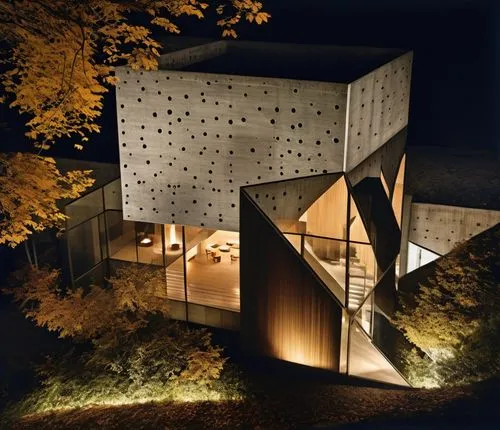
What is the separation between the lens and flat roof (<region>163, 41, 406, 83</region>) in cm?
1417

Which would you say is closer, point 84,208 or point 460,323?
point 460,323

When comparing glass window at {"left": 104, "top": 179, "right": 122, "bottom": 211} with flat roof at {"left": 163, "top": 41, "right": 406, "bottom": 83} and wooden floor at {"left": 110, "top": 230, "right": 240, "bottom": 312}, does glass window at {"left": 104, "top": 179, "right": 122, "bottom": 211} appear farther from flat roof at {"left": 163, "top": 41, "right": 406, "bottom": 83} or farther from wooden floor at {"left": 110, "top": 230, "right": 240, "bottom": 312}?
flat roof at {"left": 163, "top": 41, "right": 406, "bottom": 83}

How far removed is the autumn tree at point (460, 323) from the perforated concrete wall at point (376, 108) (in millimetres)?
3200

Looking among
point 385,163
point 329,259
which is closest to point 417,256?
point 385,163

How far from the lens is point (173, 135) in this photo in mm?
13391

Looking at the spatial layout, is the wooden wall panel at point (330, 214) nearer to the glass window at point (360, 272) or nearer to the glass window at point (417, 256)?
the glass window at point (360, 272)

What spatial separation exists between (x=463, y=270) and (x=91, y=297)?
27.0 ft

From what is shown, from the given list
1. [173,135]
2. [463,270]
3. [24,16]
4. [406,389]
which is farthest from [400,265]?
[24,16]

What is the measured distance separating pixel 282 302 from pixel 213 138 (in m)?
3.76

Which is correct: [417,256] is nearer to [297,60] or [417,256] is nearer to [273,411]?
[297,60]

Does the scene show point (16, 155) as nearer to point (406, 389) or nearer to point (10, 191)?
point (10, 191)

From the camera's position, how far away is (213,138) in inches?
517

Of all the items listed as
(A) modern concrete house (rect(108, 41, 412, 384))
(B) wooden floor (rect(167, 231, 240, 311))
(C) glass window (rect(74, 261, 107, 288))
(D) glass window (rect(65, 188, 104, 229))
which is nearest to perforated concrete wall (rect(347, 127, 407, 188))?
(A) modern concrete house (rect(108, 41, 412, 384))

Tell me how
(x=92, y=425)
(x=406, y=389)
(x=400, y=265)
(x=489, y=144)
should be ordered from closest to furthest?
(x=92, y=425), (x=406, y=389), (x=400, y=265), (x=489, y=144)
